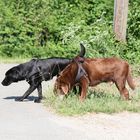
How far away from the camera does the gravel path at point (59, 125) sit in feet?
28.1

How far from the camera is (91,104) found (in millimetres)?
10281

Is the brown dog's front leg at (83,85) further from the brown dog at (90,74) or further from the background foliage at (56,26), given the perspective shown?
the background foliage at (56,26)

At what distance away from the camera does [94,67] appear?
35.3 feet

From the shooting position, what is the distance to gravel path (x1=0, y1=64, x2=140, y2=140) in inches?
337

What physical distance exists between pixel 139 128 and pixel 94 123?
27.9 inches

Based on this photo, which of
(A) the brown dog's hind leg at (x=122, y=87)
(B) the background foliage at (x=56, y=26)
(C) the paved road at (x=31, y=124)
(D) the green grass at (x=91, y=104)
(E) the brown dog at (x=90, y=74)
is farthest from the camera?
(B) the background foliage at (x=56, y=26)

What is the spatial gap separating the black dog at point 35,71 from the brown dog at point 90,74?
44 cm

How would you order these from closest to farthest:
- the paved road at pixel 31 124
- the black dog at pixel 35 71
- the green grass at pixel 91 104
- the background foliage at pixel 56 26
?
1. the paved road at pixel 31 124
2. the green grass at pixel 91 104
3. the black dog at pixel 35 71
4. the background foliage at pixel 56 26

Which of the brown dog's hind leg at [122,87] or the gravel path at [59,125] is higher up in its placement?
the brown dog's hind leg at [122,87]

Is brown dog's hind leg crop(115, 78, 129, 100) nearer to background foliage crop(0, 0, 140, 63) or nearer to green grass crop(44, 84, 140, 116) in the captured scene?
green grass crop(44, 84, 140, 116)

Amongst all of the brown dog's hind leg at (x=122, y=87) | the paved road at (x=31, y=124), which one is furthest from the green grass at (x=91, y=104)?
the paved road at (x=31, y=124)

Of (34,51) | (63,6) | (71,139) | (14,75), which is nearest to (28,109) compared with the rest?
(14,75)

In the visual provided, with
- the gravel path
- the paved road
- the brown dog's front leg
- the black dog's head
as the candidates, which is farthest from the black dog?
the brown dog's front leg

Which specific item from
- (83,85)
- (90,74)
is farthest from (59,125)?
(90,74)
